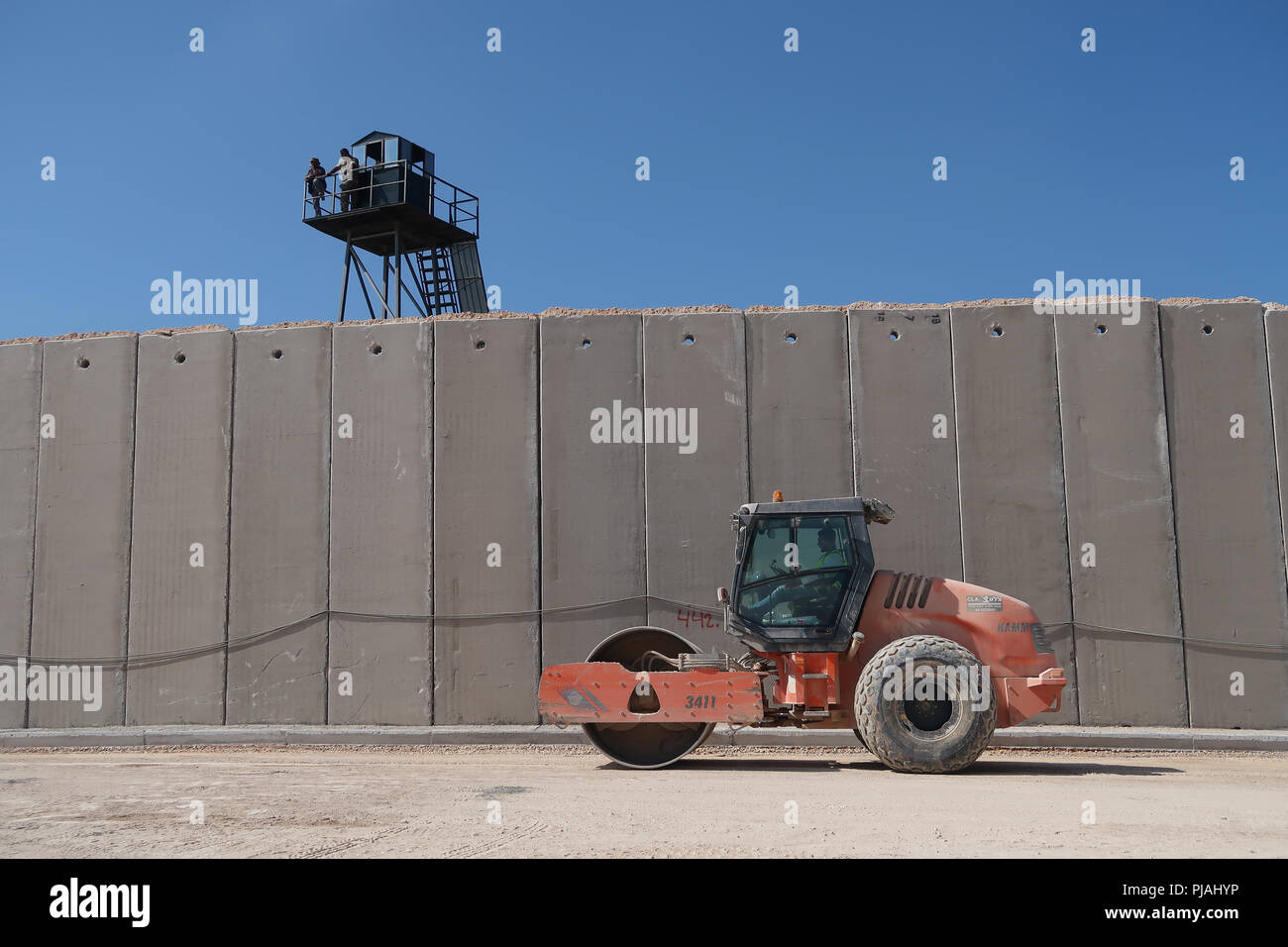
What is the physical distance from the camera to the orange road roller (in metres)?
8.43

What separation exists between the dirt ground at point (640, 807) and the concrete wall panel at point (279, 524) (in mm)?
2050

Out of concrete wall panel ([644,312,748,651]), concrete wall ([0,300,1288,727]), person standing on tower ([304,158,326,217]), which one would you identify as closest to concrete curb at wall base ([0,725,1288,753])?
concrete wall ([0,300,1288,727])

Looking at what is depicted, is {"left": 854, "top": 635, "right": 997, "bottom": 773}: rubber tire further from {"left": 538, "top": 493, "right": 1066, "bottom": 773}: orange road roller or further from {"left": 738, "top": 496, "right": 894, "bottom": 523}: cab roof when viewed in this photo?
{"left": 738, "top": 496, "right": 894, "bottom": 523}: cab roof

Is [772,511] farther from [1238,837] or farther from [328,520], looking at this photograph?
[328,520]

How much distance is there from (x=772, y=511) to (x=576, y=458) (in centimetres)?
370

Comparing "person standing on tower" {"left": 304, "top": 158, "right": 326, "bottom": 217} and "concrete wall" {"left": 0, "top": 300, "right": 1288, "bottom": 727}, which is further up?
"person standing on tower" {"left": 304, "top": 158, "right": 326, "bottom": 217}

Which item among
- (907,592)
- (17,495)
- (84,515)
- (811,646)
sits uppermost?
(17,495)

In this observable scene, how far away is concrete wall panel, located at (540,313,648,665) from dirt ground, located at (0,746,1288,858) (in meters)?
2.08

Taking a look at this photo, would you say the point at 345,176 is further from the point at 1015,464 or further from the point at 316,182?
the point at 1015,464

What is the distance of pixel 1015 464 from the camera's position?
1152 centimetres

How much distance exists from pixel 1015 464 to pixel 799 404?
8.44ft

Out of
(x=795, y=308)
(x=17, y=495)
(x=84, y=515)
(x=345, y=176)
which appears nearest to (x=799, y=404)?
(x=795, y=308)

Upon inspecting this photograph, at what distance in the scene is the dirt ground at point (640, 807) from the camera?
203 inches
